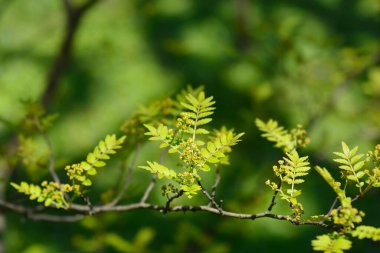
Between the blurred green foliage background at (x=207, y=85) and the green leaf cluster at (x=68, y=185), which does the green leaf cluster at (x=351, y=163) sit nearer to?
the green leaf cluster at (x=68, y=185)

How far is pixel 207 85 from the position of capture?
421cm

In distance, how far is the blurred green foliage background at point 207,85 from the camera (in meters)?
3.16

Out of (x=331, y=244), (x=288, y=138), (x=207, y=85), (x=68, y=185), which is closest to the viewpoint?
(x=331, y=244)

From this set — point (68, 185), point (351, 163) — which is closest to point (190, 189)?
point (68, 185)

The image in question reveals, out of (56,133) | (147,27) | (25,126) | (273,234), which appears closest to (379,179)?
(25,126)

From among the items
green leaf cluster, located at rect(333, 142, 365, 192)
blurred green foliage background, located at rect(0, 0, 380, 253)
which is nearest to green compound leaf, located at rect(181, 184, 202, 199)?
green leaf cluster, located at rect(333, 142, 365, 192)

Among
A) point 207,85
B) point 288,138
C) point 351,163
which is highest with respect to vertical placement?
point 207,85

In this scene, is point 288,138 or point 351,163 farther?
point 288,138

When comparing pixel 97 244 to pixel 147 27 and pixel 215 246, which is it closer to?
pixel 215 246

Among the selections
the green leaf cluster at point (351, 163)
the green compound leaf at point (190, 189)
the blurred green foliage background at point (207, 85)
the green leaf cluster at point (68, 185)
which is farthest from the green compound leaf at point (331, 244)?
the blurred green foliage background at point (207, 85)

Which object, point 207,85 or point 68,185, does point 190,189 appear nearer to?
point 68,185

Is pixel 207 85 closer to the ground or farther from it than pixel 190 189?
farther from it

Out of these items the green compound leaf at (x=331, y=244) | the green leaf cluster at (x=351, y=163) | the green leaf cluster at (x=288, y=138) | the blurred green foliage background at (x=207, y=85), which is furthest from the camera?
the blurred green foliage background at (x=207, y=85)

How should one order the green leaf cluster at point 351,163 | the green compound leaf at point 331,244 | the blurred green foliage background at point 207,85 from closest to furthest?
the green compound leaf at point 331,244 → the green leaf cluster at point 351,163 → the blurred green foliage background at point 207,85
